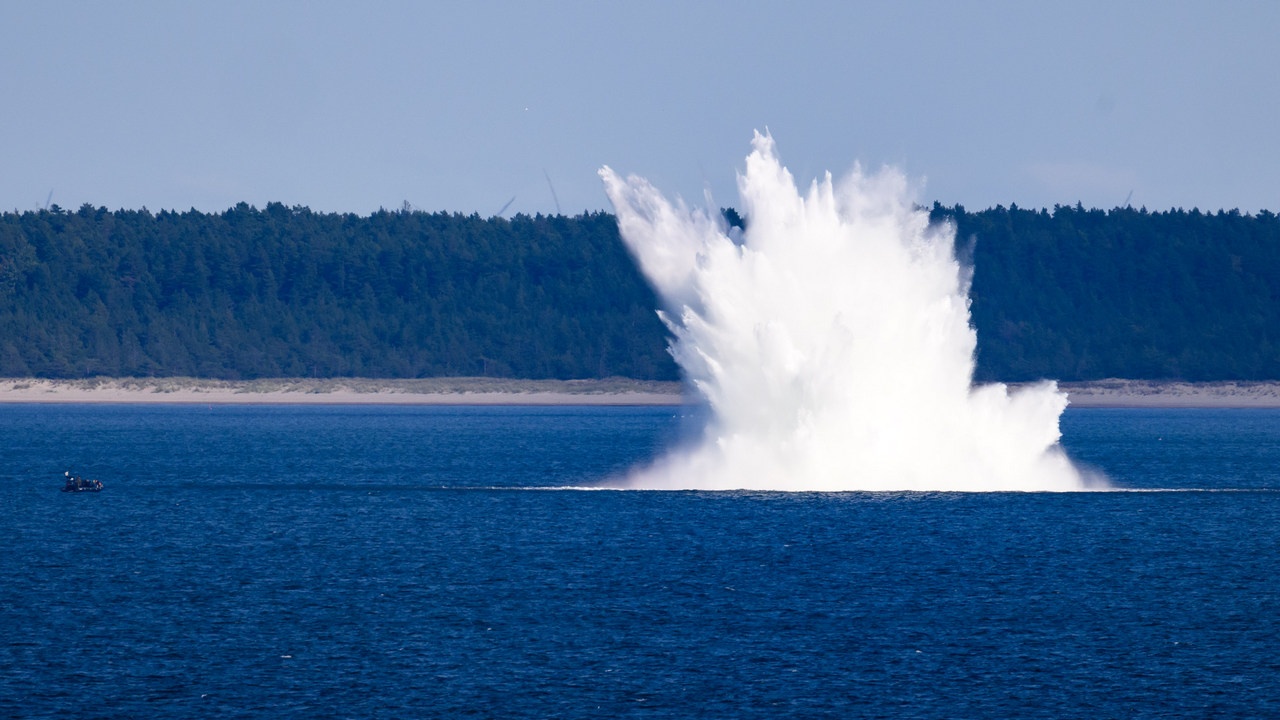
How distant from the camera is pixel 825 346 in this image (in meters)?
71.6

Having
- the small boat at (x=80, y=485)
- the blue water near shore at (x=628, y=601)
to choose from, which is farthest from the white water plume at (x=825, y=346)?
the small boat at (x=80, y=485)

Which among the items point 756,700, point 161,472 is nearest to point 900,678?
point 756,700

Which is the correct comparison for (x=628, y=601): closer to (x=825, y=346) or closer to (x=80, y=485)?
(x=825, y=346)

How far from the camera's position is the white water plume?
71.9m

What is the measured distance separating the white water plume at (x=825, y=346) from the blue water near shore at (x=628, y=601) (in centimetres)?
336

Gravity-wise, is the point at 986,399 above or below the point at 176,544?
above

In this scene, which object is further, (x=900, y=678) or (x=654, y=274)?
(x=654, y=274)

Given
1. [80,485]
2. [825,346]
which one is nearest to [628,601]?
[825,346]

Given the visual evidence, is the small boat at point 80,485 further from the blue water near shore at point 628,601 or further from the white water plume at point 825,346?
the white water plume at point 825,346

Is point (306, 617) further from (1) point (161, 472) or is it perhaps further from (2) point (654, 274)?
(1) point (161, 472)

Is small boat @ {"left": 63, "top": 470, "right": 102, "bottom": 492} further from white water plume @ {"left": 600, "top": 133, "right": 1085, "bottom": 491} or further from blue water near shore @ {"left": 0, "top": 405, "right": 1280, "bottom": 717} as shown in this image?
white water plume @ {"left": 600, "top": 133, "right": 1085, "bottom": 491}

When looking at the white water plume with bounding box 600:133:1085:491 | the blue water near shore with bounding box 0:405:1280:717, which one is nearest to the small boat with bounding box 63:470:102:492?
the blue water near shore with bounding box 0:405:1280:717

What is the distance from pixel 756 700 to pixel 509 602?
47.9ft

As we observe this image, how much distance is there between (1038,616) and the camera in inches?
1900
